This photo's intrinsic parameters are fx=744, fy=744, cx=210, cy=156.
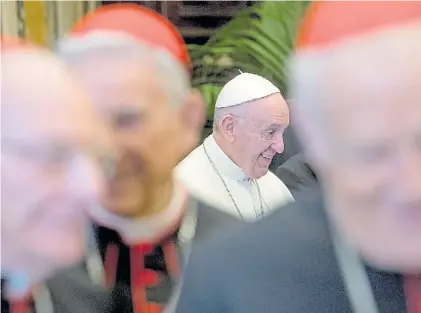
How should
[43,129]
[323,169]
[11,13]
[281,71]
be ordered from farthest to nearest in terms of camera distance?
[11,13] → [281,71] → [323,169] → [43,129]

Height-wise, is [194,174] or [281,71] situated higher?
[281,71]

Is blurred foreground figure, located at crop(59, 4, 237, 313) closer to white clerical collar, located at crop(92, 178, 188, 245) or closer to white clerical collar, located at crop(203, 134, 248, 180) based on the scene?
white clerical collar, located at crop(92, 178, 188, 245)

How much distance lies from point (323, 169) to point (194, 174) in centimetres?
122

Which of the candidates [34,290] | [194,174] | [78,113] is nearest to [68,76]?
[78,113]

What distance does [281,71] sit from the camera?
8.08ft

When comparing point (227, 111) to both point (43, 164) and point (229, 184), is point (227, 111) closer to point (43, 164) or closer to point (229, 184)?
point (229, 184)

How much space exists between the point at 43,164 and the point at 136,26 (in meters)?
0.23

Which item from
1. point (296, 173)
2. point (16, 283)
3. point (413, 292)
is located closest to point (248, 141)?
point (296, 173)

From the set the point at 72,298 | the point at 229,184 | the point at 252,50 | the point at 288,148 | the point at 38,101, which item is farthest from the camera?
the point at 252,50

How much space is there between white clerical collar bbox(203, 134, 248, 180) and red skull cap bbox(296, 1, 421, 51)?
1.28m

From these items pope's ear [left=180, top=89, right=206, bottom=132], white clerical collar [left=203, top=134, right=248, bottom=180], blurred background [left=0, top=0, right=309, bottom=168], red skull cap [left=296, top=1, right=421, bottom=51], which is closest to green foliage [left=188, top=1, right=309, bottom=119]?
blurred background [left=0, top=0, right=309, bottom=168]

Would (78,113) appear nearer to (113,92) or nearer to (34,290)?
(113,92)

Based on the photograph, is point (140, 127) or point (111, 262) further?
point (111, 262)

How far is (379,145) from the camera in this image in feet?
2.57
